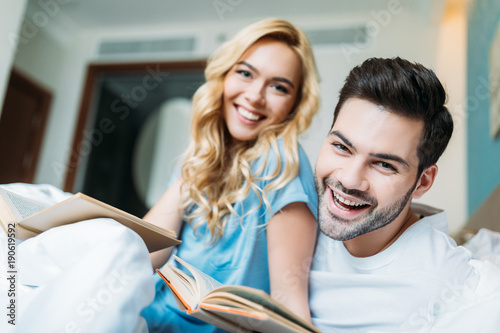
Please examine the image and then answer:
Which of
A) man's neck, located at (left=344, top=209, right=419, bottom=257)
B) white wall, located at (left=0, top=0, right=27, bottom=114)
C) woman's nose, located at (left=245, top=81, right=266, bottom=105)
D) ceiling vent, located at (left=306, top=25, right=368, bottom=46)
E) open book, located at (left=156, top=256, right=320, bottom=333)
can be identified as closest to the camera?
open book, located at (left=156, top=256, right=320, bottom=333)

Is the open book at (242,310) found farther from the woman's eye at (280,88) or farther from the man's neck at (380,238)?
the woman's eye at (280,88)

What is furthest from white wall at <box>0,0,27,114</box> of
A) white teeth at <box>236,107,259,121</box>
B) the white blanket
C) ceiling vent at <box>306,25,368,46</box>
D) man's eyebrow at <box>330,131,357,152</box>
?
man's eyebrow at <box>330,131,357,152</box>

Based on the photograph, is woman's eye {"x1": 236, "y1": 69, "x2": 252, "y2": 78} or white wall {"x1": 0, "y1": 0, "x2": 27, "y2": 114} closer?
woman's eye {"x1": 236, "y1": 69, "x2": 252, "y2": 78}

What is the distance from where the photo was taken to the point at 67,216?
27.3 inches

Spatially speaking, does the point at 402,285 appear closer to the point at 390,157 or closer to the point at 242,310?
the point at 390,157

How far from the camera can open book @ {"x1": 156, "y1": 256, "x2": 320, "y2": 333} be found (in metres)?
0.50

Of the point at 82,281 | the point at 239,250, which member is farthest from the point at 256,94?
the point at 82,281

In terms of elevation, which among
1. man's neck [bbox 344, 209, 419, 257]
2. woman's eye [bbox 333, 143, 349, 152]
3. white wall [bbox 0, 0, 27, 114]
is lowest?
man's neck [bbox 344, 209, 419, 257]

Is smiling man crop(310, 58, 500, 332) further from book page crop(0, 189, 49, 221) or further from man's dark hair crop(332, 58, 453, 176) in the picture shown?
book page crop(0, 189, 49, 221)

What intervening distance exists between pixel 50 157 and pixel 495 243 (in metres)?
3.13

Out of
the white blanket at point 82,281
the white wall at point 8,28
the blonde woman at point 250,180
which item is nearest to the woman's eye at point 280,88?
the blonde woman at point 250,180

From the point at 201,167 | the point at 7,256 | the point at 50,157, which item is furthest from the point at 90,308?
the point at 50,157

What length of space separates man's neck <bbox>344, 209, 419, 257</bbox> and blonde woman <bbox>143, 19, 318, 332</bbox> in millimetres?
105

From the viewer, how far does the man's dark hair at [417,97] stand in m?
0.70
